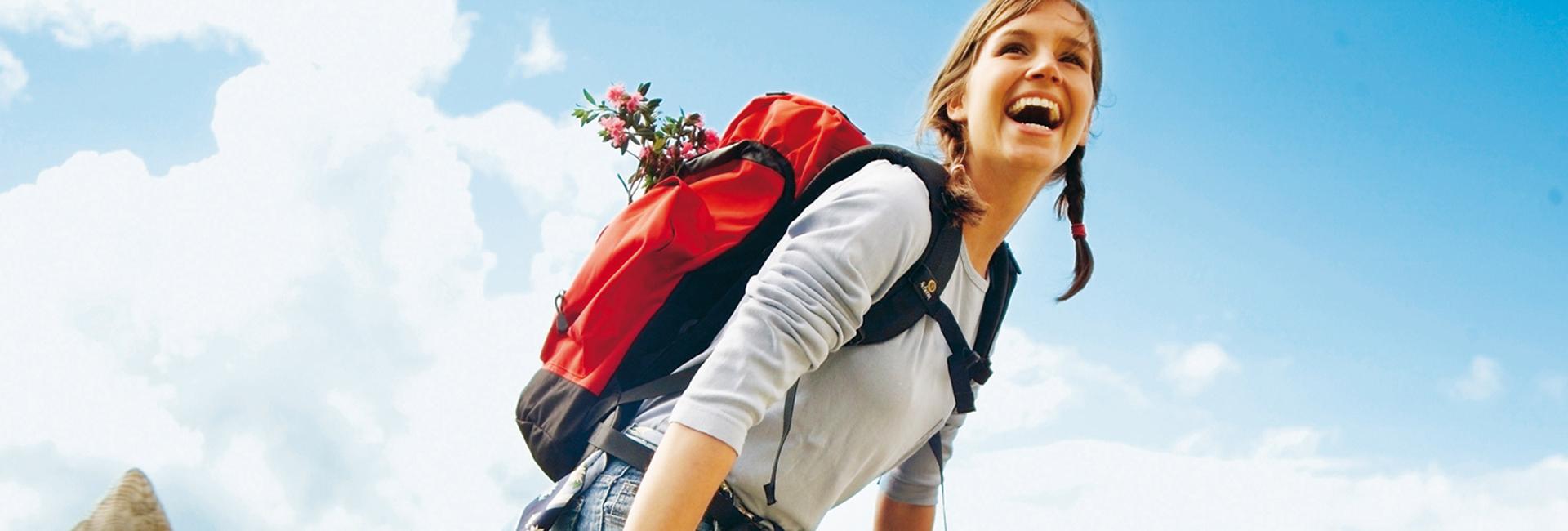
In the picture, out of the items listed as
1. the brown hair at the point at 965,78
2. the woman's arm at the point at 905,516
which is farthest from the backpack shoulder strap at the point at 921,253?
the woman's arm at the point at 905,516

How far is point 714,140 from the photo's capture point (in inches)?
140

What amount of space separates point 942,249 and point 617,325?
786 mm

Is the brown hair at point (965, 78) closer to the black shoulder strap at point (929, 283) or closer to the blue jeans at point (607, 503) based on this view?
the black shoulder strap at point (929, 283)

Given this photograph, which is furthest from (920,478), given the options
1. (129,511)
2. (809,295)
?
(129,511)

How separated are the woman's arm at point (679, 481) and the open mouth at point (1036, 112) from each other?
129 cm

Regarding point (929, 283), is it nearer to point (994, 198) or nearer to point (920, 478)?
point (994, 198)

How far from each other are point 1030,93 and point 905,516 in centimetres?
141

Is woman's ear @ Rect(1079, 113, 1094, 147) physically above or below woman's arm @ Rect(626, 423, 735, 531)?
above

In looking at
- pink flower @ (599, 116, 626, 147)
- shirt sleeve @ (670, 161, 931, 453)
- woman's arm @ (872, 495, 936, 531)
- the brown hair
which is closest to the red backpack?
shirt sleeve @ (670, 161, 931, 453)

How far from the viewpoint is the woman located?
2303mm

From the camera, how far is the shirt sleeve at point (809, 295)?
2.31m

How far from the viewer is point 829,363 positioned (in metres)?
2.72

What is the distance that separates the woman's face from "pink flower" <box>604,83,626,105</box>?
1042 millimetres

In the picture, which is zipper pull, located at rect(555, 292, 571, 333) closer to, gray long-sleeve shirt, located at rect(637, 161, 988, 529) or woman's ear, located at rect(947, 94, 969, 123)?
gray long-sleeve shirt, located at rect(637, 161, 988, 529)
